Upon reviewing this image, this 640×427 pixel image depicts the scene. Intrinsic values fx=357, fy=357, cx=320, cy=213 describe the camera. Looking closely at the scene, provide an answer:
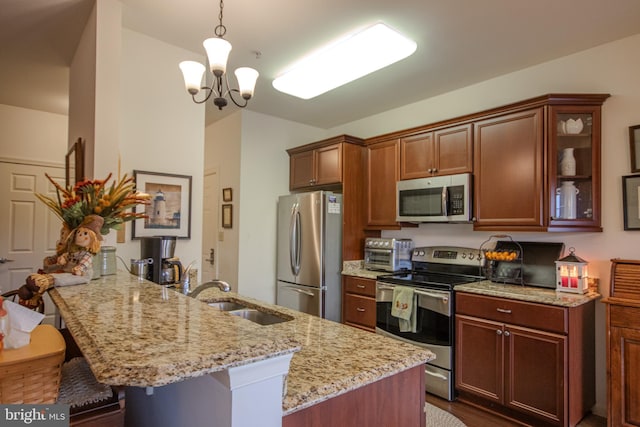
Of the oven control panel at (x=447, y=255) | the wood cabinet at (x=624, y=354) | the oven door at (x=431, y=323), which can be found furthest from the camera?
the oven control panel at (x=447, y=255)

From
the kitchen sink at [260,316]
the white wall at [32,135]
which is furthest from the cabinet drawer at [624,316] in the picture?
the white wall at [32,135]

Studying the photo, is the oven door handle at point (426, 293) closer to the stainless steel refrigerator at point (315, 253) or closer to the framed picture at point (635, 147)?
the stainless steel refrigerator at point (315, 253)

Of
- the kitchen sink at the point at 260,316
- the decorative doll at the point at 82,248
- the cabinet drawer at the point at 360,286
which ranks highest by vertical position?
the decorative doll at the point at 82,248

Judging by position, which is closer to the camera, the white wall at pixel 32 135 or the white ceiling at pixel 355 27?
the white ceiling at pixel 355 27

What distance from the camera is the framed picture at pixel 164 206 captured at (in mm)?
2455

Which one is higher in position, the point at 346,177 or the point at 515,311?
the point at 346,177

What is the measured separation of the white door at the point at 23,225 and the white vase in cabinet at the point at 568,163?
476 cm

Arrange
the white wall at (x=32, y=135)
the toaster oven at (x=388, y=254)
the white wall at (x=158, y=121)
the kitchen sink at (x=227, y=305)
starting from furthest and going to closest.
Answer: the white wall at (x=32, y=135)
the toaster oven at (x=388, y=254)
the white wall at (x=158, y=121)
the kitchen sink at (x=227, y=305)

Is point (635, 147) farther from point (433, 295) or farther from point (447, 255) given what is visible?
point (433, 295)

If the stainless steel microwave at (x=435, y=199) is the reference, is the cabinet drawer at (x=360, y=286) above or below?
below

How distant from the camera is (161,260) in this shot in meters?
2.24

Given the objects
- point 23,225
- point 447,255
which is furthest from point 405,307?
point 23,225

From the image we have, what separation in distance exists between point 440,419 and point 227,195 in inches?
119

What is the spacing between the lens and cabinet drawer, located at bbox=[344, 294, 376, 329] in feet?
10.9
